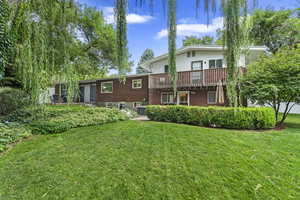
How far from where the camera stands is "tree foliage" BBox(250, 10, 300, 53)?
14859mm

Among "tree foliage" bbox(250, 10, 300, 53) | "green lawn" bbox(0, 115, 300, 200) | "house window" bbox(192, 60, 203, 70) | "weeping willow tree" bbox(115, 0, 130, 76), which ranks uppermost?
"tree foliage" bbox(250, 10, 300, 53)

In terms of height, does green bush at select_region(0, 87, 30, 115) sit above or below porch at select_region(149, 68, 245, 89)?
below

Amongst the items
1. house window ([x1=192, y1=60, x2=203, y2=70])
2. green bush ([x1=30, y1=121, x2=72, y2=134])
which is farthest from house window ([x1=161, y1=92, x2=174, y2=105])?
green bush ([x1=30, y1=121, x2=72, y2=134])

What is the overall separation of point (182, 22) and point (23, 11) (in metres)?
3.99

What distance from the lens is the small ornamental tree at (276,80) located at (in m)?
6.44

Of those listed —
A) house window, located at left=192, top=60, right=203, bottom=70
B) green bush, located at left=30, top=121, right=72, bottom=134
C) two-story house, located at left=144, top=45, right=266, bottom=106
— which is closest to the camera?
green bush, located at left=30, top=121, right=72, bottom=134

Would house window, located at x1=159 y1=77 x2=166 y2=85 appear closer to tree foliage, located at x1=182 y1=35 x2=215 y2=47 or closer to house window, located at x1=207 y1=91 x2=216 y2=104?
tree foliage, located at x1=182 y1=35 x2=215 y2=47

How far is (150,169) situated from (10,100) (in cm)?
789

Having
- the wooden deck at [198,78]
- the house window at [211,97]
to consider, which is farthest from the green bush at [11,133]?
the house window at [211,97]

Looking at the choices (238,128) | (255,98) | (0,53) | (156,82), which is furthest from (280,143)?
(156,82)

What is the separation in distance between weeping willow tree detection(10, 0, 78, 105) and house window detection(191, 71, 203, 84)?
837cm

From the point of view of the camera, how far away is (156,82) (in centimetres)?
1204

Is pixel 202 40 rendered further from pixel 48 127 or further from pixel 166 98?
pixel 48 127

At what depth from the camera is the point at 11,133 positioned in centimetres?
432
